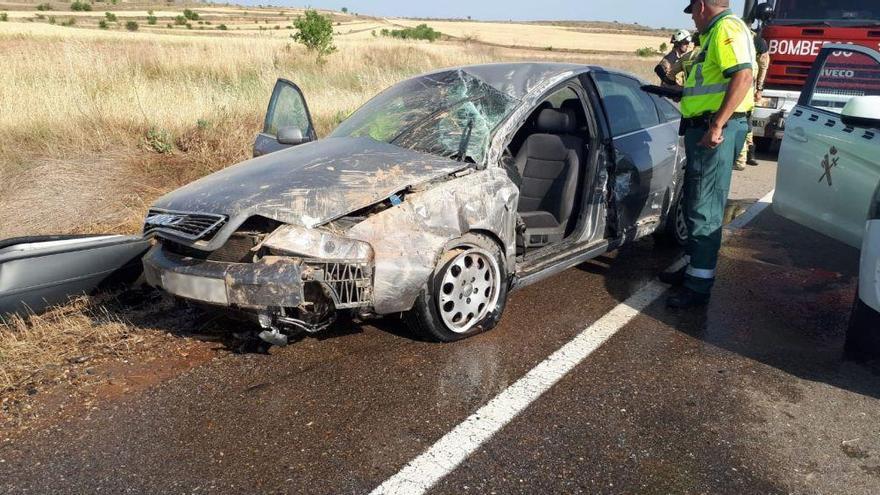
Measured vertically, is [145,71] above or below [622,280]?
above

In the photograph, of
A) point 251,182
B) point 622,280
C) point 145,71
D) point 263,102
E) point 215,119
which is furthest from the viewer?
point 145,71

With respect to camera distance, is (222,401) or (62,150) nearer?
(222,401)

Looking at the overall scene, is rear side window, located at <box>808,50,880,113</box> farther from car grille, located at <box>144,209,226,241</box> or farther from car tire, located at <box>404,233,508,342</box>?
car grille, located at <box>144,209,226,241</box>

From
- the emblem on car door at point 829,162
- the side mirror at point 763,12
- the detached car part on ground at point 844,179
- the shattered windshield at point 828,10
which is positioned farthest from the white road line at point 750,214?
the shattered windshield at point 828,10

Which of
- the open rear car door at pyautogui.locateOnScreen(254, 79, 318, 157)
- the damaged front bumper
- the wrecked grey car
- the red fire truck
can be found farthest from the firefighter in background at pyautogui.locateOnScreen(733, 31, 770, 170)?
the damaged front bumper

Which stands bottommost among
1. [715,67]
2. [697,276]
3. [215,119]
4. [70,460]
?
[70,460]

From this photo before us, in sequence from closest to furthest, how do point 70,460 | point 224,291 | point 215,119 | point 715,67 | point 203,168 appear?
point 70,460 → point 224,291 → point 715,67 → point 203,168 → point 215,119

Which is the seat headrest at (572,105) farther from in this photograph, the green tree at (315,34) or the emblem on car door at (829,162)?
the green tree at (315,34)

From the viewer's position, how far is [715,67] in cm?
394

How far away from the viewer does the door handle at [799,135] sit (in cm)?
465

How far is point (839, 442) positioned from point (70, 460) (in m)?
3.15

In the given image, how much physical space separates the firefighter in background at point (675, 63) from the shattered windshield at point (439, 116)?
4.68 m

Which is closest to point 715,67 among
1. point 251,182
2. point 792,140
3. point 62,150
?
point 792,140

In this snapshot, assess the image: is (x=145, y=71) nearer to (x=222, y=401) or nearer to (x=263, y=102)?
(x=263, y=102)
